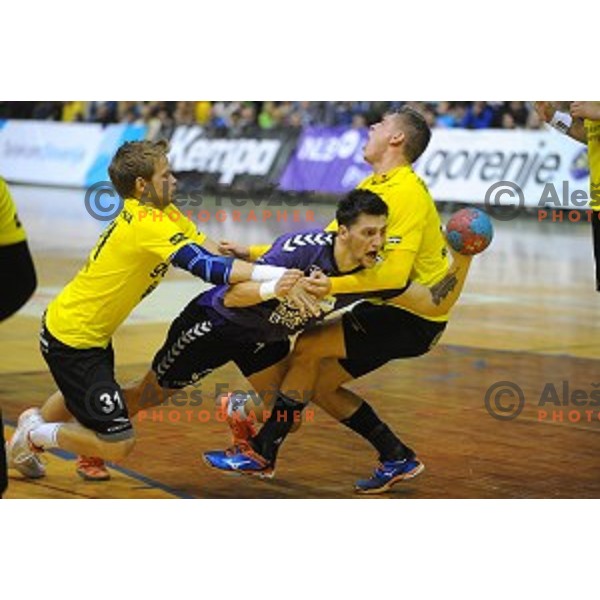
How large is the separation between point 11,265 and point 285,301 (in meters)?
1.77

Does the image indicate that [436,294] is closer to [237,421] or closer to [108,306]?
[237,421]

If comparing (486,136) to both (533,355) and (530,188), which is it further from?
(533,355)

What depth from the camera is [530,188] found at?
70.7 feet

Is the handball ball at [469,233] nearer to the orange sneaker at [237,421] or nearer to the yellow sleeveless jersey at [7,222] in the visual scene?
the orange sneaker at [237,421]

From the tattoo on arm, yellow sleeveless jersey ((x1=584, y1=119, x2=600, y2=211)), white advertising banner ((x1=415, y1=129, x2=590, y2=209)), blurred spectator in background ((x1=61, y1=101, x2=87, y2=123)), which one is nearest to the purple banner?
white advertising banner ((x1=415, y1=129, x2=590, y2=209))

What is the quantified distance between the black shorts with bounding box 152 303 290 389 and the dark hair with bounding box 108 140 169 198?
71 cm

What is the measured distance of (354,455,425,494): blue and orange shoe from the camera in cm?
664

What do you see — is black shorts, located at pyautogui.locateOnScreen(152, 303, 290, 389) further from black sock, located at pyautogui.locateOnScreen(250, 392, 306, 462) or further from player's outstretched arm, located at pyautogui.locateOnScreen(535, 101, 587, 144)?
player's outstretched arm, located at pyautogui.locateOnScreen(535, 101, 587, 144)

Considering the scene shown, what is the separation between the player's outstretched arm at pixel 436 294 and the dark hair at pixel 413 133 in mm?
542

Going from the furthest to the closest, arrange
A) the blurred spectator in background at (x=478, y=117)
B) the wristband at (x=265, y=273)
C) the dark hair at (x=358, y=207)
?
the blurred spectator in background at (x=478, y=117) → the dark hair at (x=358, y=207) → the wristband at (x=265, y=273)

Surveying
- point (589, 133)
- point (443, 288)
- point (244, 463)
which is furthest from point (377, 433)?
point (589, 133)

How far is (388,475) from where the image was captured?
6.66 m

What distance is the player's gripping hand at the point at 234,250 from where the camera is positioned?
670 centimetres

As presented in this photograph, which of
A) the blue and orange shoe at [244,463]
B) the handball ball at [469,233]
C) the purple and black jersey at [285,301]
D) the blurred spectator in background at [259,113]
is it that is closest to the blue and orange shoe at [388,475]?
the blue and orange shoe at [244,463]
